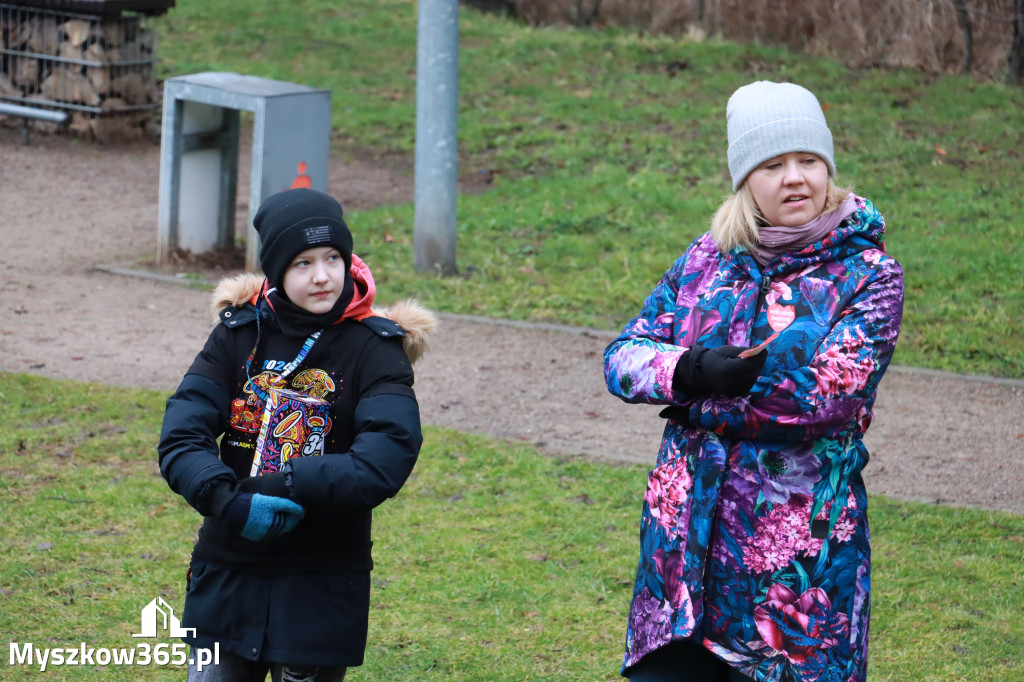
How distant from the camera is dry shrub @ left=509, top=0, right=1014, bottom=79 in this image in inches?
613

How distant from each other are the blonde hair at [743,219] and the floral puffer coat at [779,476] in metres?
0.04

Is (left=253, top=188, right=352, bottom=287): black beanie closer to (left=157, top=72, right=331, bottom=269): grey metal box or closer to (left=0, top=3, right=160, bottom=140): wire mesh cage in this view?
(left=157, top=72, right=331, bottom=269): grey metal box

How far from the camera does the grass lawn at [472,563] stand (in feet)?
13.0

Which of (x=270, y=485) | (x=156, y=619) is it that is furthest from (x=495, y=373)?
(x=270, y=485)

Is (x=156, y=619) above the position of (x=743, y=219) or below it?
below

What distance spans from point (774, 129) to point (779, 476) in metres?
0.75

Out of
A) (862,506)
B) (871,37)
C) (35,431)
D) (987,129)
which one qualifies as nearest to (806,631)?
(862,506)

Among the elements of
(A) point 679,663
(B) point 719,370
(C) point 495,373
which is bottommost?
(C) point 495,373

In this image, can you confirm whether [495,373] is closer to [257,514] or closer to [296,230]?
[296,230]

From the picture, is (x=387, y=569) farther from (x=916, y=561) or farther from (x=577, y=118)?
(x=577, y=118)

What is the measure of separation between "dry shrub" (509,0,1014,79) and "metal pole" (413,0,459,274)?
7.82 metres

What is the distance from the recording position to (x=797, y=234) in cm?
263

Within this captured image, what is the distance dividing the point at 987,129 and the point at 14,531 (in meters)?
10.0

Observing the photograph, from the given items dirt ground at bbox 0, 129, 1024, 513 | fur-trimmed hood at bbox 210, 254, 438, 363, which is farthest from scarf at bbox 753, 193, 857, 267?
dirt ground at bbox 0, 129, 1024, 513
